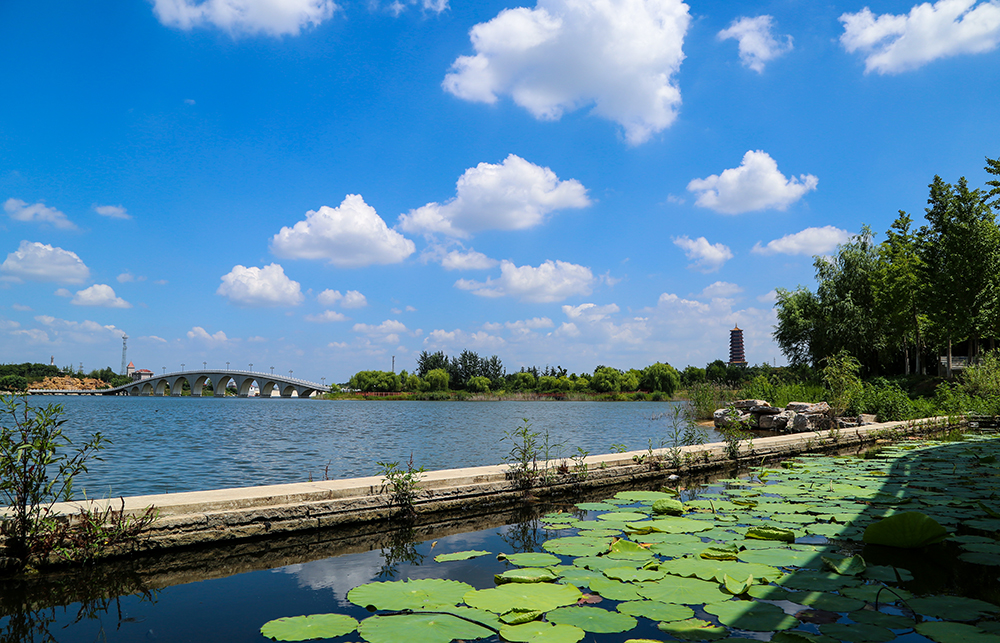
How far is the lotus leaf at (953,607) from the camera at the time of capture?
2.63 m

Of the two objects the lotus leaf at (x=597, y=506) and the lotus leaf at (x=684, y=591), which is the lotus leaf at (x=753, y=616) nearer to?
the lotus leaf at (x=684, y=591)

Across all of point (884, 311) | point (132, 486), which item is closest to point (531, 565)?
point (132, 486)

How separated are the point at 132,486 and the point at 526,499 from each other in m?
6.56

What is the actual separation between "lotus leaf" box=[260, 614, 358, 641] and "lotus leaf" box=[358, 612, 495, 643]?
10cm

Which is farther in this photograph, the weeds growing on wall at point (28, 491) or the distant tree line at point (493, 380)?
the distant tree line at point (493, 380)

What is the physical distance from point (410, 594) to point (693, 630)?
1.51 m

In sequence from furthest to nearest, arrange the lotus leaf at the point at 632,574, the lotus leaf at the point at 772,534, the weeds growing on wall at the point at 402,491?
the weeds growing on wall at the point at 402,491, the lotus leaf at the point at 772,534, the lotus leaf at the point at 632,574

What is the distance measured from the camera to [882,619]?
2.62 meters

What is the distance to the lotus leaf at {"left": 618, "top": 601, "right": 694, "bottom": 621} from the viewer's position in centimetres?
267

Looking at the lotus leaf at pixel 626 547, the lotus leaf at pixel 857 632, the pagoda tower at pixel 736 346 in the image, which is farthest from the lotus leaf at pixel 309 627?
the pagoda tower at pixel 736 346

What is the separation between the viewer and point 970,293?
859 inches

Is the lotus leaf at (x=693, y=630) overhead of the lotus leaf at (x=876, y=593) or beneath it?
beneath

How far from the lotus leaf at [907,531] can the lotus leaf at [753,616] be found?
5.56ft

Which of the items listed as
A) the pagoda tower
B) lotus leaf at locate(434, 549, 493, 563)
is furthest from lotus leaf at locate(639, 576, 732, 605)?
the pagoda tower
